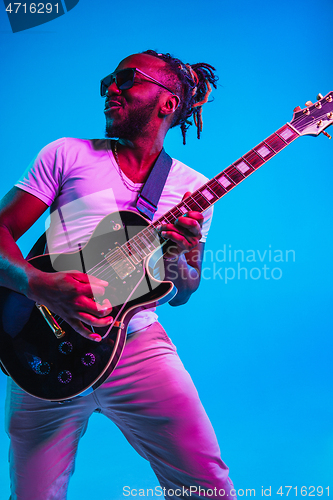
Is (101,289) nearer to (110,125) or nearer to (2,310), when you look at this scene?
(2,310)

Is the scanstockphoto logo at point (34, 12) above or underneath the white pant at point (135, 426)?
above

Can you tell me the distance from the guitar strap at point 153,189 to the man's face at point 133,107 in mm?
186

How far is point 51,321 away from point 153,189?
695 millimetres

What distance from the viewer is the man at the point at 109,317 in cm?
121

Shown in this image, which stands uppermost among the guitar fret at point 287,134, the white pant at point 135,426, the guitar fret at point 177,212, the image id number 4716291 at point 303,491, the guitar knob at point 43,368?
the guitar fret at point 177,212

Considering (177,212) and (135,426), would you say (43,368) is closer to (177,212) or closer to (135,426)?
(135,426)

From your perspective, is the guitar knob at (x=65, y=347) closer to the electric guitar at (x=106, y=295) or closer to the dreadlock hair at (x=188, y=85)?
the electric guitar at (x=106, y=295)

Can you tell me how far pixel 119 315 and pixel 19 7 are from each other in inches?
108

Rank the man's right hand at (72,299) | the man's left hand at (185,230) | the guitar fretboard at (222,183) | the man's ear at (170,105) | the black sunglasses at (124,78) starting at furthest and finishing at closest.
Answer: the man's ear at (170,105), the black sunglasses at (124,78), the guitar fretboard at (222,183), the man's left hand at (185,230), the man's right hand at (72,299)

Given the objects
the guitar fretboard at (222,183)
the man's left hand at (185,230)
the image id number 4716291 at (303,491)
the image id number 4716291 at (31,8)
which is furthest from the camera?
the image id number 4716291 at (31,8)

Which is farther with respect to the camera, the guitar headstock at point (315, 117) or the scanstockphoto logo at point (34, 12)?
the scanstockphoto logo at point (34, 12)

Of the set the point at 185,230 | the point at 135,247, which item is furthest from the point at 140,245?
the point at 185,230

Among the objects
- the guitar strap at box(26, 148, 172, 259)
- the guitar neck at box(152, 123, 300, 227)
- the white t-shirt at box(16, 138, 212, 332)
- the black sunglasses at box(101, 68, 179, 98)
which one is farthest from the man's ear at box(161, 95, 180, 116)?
the guitar neck at box(152, 123, 300, 227)

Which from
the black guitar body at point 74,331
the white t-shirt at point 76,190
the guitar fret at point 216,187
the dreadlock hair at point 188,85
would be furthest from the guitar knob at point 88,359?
the dreadlock hair at point 188,85
